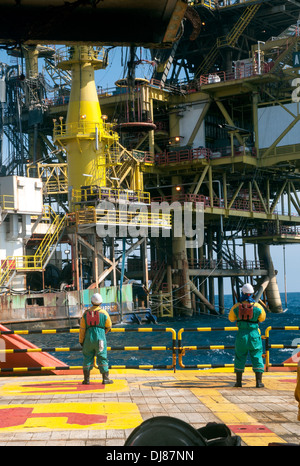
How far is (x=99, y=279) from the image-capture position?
1853 inches

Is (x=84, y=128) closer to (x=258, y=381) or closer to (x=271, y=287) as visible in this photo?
(x=271, y=287)

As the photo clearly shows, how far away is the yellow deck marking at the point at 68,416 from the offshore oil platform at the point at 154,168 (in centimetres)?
2890

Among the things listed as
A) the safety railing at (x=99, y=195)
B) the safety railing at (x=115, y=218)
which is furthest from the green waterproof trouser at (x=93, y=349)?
the safety railing at (x=99, y=195)

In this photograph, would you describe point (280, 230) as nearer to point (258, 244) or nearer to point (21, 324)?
point (258, 244)

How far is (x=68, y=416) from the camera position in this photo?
10586 millimetres

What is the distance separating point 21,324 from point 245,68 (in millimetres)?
25469

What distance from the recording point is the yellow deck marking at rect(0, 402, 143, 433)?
384 inches

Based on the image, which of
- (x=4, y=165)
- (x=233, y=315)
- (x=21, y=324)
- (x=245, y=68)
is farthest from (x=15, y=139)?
(x=233, y=315)

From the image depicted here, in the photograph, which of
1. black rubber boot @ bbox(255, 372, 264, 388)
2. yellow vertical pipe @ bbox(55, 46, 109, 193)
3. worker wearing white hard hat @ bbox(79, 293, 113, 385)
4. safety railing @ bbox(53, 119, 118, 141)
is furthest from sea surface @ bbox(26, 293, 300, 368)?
safety railing @ bbox(53, 119, 118, 141)

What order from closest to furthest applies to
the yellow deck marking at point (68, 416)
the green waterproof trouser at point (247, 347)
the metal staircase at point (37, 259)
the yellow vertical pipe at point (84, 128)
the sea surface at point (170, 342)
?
the yellow deck marking at point (68, 416) → the green waterproof trouser at point (247, 347) → the sea surface at point (170, 342) → the metal staircase at point (37, 259) → the yellow vertical pipe at point (84, 128)

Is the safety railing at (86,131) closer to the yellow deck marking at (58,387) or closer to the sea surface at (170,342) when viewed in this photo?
the sea surface at (170,342)

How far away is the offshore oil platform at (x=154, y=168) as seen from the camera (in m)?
45.5

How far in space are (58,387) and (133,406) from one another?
283 centimetres
